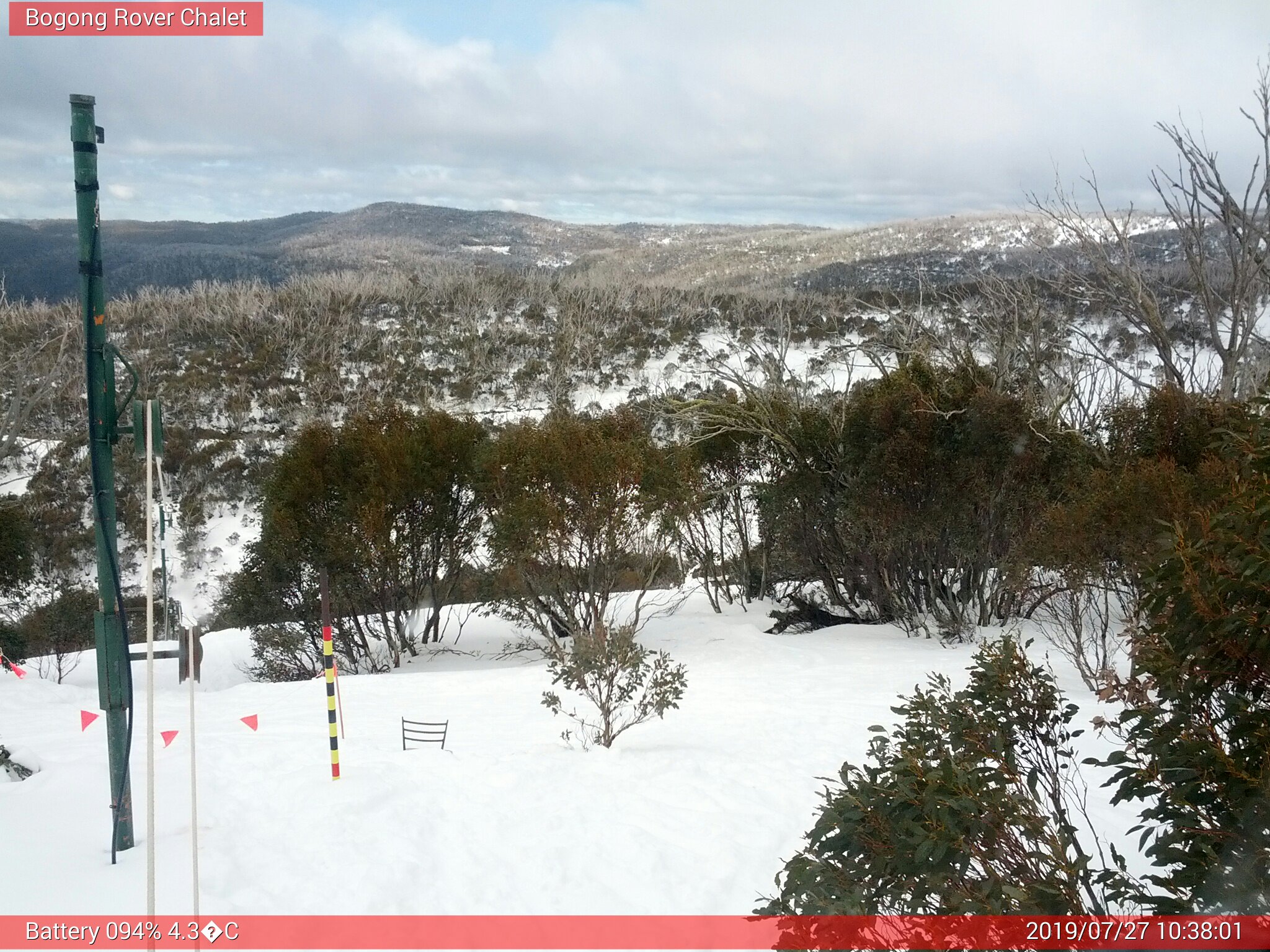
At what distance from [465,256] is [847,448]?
8981cm

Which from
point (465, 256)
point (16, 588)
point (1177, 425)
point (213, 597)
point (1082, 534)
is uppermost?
point (465, 256)

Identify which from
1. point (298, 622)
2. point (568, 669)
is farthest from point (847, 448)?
point (298, 622)

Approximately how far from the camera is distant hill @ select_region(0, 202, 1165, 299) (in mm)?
56906

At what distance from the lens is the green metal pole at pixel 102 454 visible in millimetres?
3986

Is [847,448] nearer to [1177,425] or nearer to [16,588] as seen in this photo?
[1177,425]

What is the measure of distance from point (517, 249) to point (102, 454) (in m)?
111

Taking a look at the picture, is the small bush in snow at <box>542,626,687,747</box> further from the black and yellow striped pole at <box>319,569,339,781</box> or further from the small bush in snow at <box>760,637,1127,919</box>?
the small bush in snow at <box>760,637,1127,919</box>

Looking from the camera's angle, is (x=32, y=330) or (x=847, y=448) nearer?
(x=847, y=448)


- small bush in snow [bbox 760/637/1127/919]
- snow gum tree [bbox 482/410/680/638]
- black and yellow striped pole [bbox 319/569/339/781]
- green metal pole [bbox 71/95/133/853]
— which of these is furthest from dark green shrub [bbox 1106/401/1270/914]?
snow gum tree [bbox 482/410/680/638]

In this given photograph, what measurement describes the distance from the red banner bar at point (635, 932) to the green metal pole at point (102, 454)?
0.75 meters

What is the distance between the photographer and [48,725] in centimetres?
859

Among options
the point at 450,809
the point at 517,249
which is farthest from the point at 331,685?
the point at 517,249

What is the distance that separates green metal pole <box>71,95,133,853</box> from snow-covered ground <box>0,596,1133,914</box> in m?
0.49

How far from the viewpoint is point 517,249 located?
110250mm
